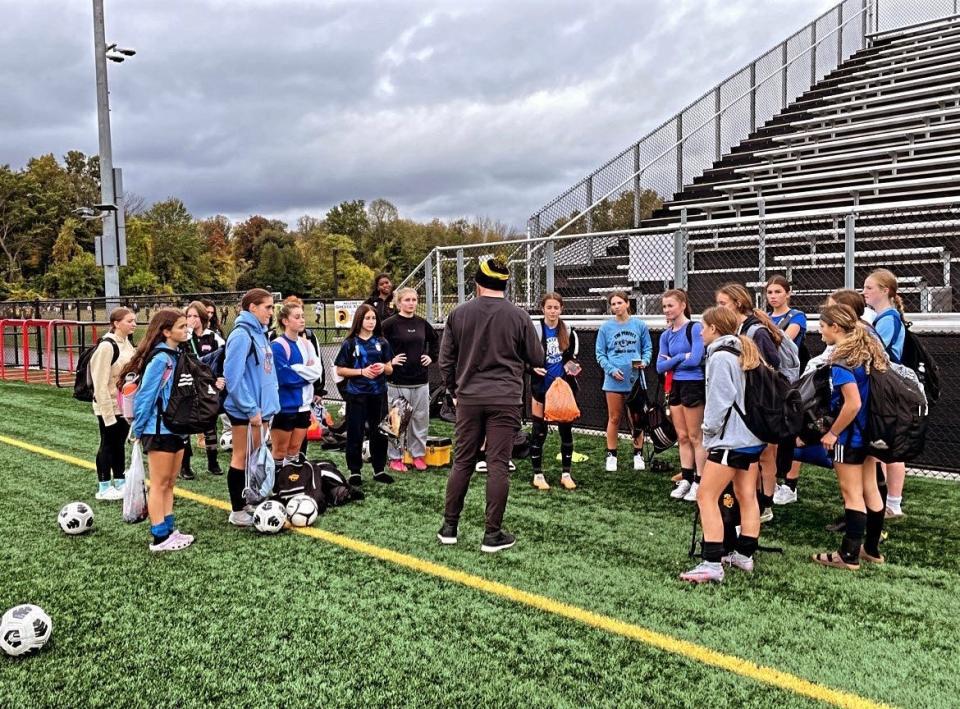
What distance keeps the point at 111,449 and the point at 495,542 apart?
12.4 ft

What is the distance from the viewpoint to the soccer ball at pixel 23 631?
350 cm

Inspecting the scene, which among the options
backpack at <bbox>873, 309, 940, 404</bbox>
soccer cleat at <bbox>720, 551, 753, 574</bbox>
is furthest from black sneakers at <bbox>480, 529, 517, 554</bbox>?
backpack at <bbox>873, 309, 940, 404</bbox>

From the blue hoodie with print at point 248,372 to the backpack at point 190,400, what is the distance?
25cm

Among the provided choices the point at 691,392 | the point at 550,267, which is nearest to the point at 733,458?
the point at 691,392

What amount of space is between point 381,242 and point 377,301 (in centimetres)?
6837

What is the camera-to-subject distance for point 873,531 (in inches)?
181

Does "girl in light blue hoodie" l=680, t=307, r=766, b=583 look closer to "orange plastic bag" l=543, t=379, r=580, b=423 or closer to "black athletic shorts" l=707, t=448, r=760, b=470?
"black athletic shorts" l=707, t=448, r=760, b=470

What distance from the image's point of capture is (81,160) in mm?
74875

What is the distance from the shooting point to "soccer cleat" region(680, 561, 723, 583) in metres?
4.29

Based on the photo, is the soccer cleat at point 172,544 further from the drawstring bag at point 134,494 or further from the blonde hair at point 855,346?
the blonde hair at point 855,346

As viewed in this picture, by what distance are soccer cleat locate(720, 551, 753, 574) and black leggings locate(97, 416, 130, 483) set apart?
16.7 ft

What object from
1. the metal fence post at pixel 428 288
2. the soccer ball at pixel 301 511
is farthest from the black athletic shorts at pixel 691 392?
the metal fence post at pixel 428 288

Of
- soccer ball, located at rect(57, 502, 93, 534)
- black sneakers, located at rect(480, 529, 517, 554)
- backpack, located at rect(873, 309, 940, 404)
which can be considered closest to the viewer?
black sneakers, located at rect(480, 529, 517, 554)

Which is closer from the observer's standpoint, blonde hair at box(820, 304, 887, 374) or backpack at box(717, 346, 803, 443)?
backpack at box(717, 346, 803, 443)
